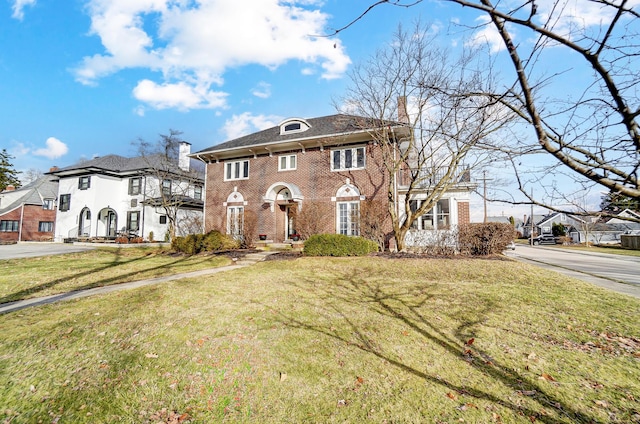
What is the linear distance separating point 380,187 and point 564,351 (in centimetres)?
1219

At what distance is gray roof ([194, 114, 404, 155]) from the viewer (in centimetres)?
1500

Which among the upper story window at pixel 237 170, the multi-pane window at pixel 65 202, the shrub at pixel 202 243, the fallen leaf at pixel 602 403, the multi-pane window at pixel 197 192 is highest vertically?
the upper story window at pixel 237 170

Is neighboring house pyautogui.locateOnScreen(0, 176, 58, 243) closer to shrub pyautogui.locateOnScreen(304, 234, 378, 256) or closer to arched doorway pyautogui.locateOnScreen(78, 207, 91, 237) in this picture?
arched doorway pyautogui.locateOnScreen(78, 207, 91, 237)

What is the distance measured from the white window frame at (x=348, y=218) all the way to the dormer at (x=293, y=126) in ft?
19.0

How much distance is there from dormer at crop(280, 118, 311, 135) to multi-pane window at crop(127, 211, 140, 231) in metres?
15.2

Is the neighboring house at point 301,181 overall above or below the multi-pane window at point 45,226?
above

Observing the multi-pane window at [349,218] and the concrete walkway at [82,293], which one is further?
the multi-pane window at [349,218]

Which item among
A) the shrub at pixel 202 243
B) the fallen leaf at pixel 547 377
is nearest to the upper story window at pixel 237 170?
the shrub at pixel 202 243

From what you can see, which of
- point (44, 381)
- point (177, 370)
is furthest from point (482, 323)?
point (44, 381)

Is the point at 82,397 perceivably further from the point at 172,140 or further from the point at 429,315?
the point at 172,140

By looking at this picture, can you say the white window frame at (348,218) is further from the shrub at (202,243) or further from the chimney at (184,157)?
the chimney at (184,157)

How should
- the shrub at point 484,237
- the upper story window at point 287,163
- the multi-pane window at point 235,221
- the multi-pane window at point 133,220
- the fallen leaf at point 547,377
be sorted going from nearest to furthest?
the fallen leaf at point 547,377
the shrub at point 484,237
the multi-pane window at point 235,221
the upper story window at point 287,163
the multi-pane window at point 133,220

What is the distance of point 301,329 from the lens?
4652mm

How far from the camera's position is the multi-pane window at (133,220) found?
24.6m
